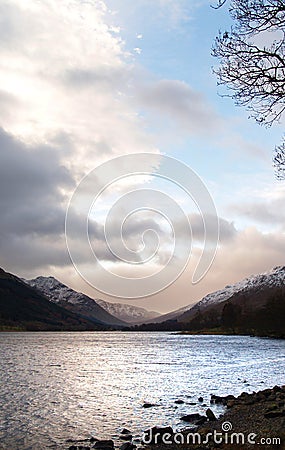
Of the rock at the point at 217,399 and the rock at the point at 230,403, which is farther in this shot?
the rock at the point at 217,399

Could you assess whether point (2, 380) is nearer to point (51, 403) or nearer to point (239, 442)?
point (51, 403)

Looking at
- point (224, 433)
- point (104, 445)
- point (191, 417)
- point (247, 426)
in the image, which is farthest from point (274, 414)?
point (104, 445)

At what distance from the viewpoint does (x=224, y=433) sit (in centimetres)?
1964

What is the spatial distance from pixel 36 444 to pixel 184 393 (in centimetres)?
1806

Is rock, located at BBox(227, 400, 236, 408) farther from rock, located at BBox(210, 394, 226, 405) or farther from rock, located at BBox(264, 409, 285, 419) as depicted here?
rock, located at BBox(264, 409, 285, 419)

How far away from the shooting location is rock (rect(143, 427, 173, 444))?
20750mm

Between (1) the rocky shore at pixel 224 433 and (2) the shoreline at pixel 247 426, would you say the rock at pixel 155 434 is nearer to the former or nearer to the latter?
(1) the rocky shore at pixel 224 433

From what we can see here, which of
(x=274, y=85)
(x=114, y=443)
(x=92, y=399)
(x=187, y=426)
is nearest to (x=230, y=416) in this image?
(x=187, y=426)

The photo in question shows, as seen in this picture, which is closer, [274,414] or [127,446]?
[127,446]

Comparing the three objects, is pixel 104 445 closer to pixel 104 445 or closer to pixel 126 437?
pixel 104 445

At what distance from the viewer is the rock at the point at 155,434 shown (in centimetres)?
2075

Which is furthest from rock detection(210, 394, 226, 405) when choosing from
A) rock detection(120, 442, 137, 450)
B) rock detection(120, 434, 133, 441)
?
A: rock detection(120, 442, 137, 450)

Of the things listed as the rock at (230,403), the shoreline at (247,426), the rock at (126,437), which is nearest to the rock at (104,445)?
the rock at (126,437)

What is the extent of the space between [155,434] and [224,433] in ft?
13.3
